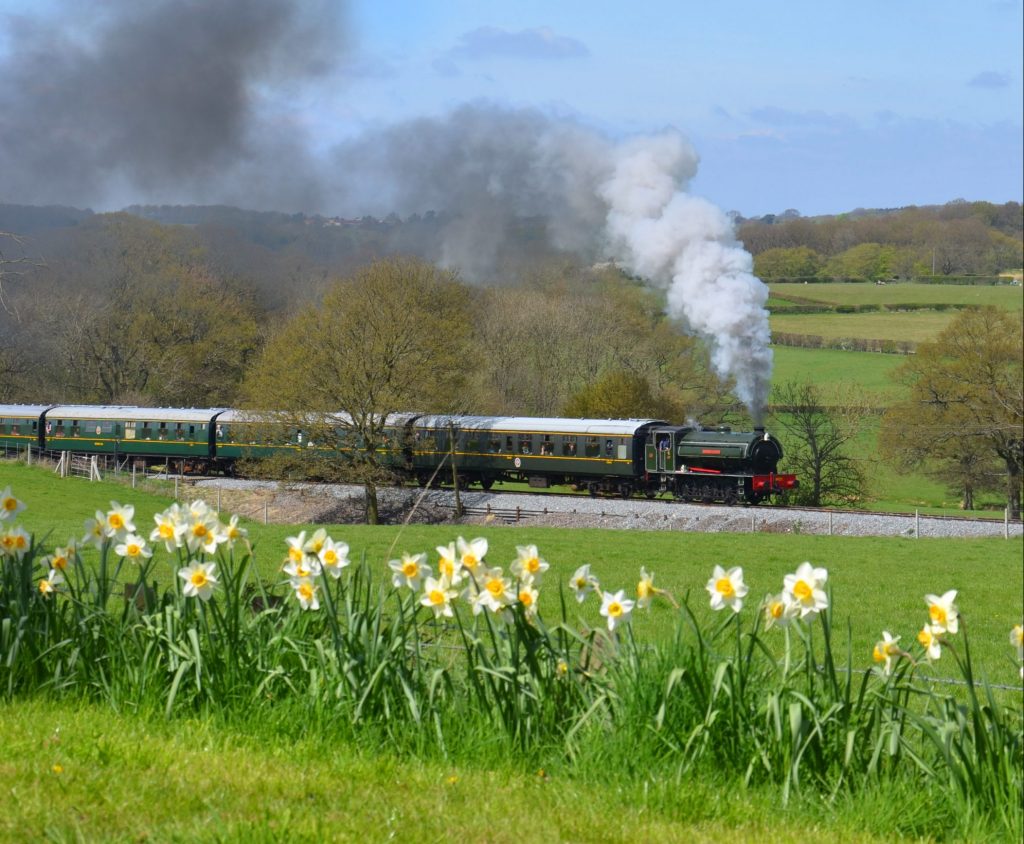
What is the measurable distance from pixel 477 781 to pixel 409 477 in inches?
1217

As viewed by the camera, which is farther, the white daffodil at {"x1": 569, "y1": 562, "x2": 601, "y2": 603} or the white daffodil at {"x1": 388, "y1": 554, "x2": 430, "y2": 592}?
the white daffodil at {"x1": 388, "y1": 554, "x2": 430, "y2": 592}

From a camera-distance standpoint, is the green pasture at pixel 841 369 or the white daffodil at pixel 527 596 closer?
the white daffodil at pixel 527 596

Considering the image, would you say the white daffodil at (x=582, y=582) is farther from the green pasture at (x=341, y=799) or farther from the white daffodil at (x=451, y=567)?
the green pasture at (x=341, y=799)

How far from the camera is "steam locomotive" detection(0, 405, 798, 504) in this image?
1244 inches

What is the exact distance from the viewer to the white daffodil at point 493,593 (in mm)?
4648

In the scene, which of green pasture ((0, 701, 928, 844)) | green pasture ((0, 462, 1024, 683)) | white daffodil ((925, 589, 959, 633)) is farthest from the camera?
green pasture ((0, 462, 1024, 683))

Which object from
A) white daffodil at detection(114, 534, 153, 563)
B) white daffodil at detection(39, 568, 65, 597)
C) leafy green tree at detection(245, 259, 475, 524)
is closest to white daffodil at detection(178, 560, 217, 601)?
white daffodil at detection(114, 534, 153, 563)

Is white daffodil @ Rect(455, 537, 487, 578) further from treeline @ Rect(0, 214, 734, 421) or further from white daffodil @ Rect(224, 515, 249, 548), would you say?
treeline @ Rect(0, 214, 734, 421)

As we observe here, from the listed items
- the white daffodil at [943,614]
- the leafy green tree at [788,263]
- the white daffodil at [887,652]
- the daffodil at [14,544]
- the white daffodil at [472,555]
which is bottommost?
the white daffodil at [887,652]

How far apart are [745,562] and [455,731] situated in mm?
14026

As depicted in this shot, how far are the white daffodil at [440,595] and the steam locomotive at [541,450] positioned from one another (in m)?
25.5

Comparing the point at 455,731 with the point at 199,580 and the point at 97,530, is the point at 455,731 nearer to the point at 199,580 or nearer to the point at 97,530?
the point at 199,580

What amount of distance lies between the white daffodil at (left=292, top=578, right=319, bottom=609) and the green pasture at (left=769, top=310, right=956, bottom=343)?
37.0 m

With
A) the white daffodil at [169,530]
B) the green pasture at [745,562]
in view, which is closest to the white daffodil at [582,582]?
the white daffodil at [169,530]
